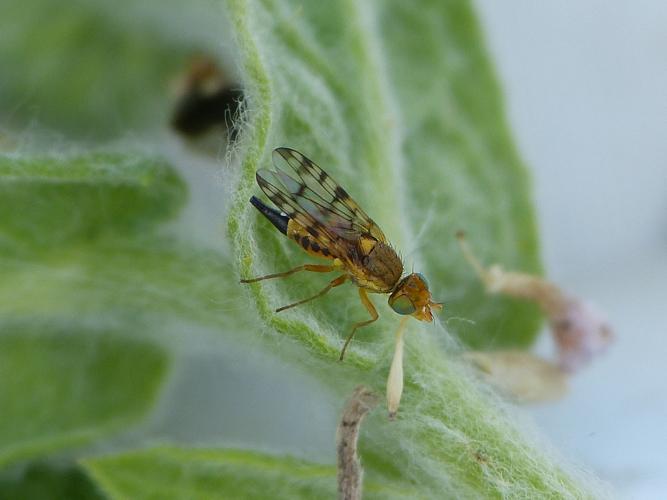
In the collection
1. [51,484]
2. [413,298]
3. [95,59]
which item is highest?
[95,59]

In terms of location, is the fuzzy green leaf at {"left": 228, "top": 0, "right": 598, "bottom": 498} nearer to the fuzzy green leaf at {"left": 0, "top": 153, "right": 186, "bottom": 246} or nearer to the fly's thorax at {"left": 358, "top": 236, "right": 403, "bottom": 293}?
the fly's thorax at {"left": 358, "top": 236, "right": 403, "bottom": 293}

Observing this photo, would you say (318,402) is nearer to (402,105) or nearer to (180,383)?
(180,383)

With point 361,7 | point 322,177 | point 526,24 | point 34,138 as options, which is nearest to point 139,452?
point 322,177

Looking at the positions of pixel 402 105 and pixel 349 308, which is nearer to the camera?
pixel 349 308

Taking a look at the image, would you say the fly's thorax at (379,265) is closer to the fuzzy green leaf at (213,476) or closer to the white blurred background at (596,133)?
the fuzzy green leaf at (213,476)

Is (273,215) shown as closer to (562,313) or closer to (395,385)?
(395,385)

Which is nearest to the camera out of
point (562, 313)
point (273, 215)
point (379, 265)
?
point (273, 215)

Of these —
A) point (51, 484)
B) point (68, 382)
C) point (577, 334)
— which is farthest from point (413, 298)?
point (51, 484)
